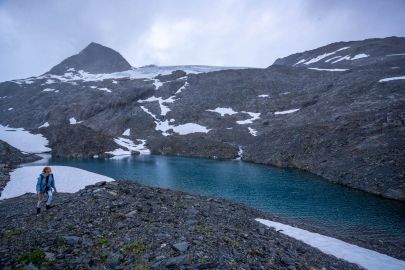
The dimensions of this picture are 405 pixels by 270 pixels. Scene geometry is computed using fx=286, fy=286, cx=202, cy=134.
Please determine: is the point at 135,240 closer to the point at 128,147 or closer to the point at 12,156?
the point at 12,156

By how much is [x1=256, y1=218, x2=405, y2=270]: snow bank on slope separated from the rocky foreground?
4.66ft

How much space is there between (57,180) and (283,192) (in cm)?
3238

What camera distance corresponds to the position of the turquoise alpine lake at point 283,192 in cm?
3191

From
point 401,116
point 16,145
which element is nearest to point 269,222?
point 401,116

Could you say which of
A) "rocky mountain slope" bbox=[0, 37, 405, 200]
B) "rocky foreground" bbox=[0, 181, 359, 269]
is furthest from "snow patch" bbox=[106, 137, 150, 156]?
"rocky foreground" bbox=[0, 181, 359, 269]

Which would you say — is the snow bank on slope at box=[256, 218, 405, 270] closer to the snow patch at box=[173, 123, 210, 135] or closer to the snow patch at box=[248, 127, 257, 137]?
the snow patch at box=[248, 127, 257, 137]

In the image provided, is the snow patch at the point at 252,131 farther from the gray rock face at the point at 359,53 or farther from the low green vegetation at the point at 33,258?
the low green vegetation at the point at 33,258

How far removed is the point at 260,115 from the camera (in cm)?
10675

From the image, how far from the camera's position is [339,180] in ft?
164

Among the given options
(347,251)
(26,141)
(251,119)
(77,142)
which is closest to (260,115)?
(251,119)

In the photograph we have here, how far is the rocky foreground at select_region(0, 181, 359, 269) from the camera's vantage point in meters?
12.2

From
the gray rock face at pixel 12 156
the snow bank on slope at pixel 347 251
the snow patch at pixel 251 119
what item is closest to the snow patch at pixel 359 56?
the snow patch at pixel 251 119

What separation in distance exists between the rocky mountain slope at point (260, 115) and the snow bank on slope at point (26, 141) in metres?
3.27

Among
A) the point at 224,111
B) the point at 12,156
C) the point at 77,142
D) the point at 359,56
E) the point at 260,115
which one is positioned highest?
the point at 359,56
